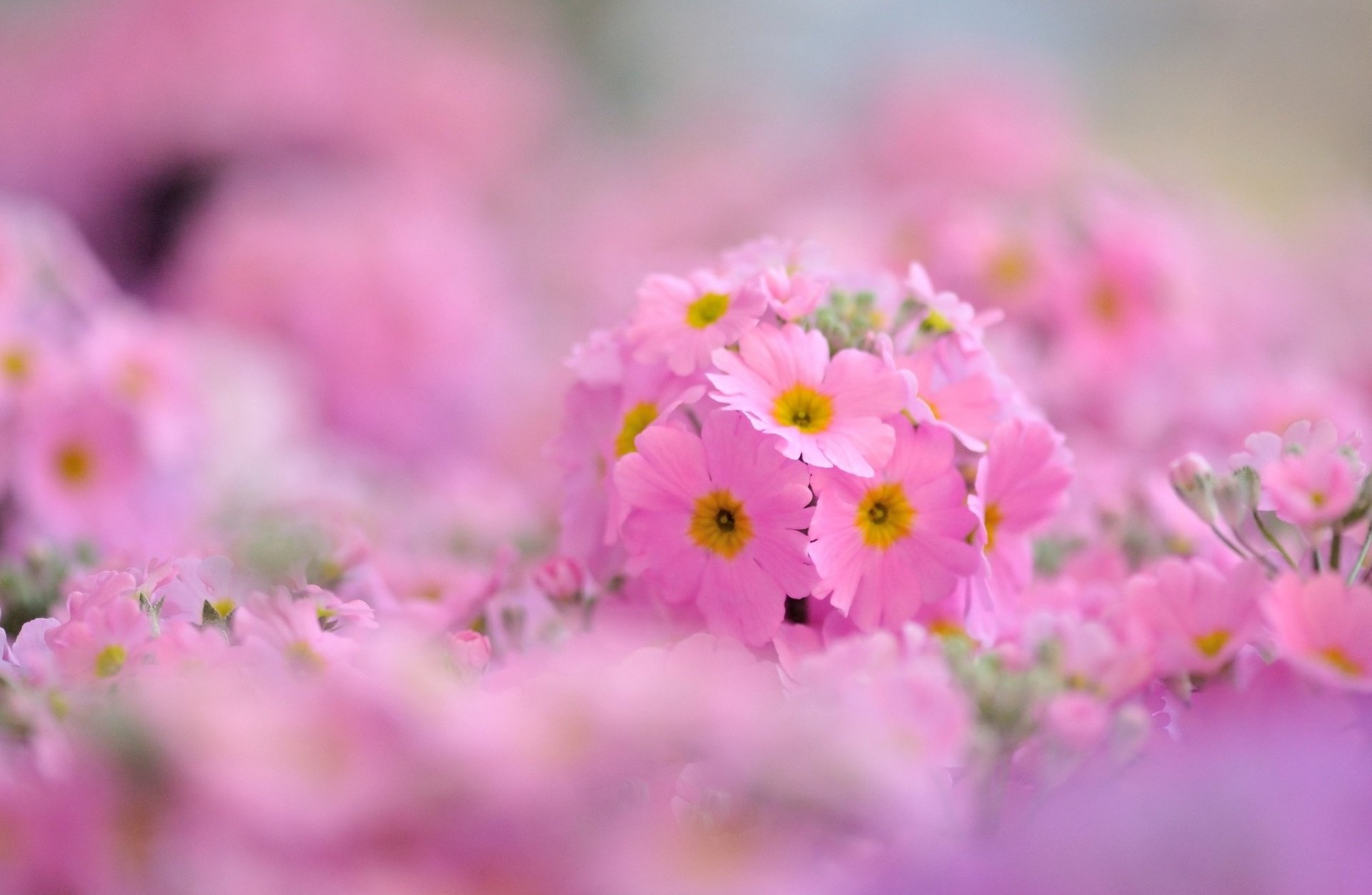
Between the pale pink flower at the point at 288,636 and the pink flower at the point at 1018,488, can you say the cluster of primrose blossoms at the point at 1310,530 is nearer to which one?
the pink flower at the point at 1018,488

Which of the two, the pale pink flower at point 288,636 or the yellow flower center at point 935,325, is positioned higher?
the yellow flower center at point 935,325

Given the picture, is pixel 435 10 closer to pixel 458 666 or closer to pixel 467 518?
pixel 467 518

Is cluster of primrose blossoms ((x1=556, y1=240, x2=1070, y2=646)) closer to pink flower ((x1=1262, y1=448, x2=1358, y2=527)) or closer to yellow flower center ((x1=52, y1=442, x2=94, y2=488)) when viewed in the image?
pink flower ((x1=1262, y1=448, x2=1358, y2=527))

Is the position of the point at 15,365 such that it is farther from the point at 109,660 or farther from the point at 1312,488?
the point at 1312,488

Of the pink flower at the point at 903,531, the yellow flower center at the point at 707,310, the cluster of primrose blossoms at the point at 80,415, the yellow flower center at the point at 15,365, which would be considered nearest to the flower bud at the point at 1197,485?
the pink flower at the point at 903,531

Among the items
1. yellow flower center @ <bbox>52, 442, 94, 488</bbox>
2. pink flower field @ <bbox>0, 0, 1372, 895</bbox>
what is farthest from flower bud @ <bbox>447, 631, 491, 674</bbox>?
yellow flower center @ <bbox>52, 442, 94, 488</bbox>

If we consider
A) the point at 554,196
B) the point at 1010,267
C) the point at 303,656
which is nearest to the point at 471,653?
the point at 303,656
